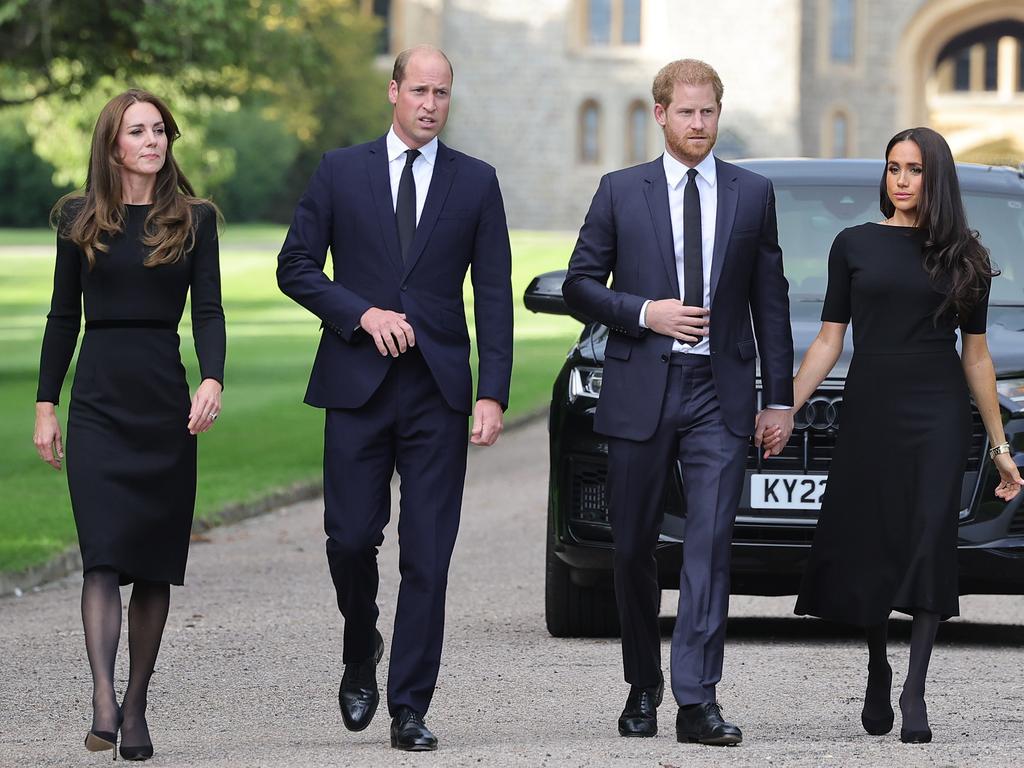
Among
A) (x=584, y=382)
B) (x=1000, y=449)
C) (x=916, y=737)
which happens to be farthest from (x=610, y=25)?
(x=916, y=737)

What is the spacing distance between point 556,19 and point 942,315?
2598 inches

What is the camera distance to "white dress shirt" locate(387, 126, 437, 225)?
19.9 ft

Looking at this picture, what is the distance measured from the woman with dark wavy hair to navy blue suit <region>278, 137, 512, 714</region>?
3.48 feet

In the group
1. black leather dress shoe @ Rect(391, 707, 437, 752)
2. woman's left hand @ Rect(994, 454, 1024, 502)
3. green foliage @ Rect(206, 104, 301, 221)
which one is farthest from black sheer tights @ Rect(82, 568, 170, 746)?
green foliage @ Rect(206, 104, 301, 221)

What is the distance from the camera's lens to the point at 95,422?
5.86 metres

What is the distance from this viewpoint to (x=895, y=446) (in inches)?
241

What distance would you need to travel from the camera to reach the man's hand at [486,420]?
19.5 ft

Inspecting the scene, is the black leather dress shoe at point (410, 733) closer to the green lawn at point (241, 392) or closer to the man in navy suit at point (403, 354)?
the man in navy suit at point (403, 354)

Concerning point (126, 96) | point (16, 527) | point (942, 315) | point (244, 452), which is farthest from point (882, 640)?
point (244, 452)

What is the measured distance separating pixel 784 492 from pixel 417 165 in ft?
7.20

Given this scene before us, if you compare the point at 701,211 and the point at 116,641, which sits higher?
the point at 701,211

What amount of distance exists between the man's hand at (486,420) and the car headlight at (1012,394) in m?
2.31

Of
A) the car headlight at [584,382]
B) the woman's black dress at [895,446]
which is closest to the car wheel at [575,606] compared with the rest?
the car headlight at [584,382]

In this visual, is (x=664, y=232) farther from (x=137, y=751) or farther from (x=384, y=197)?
(x=137, y=751)
